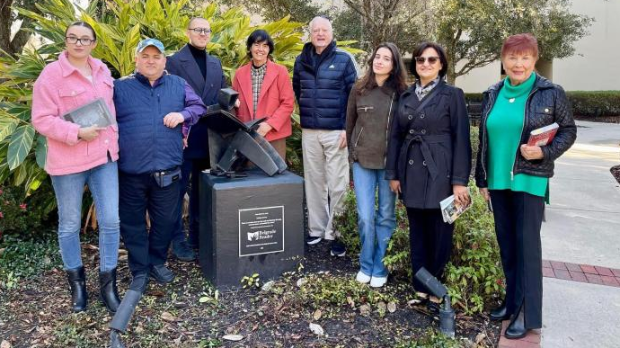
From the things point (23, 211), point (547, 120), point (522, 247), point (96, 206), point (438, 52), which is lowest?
point (23, 211)

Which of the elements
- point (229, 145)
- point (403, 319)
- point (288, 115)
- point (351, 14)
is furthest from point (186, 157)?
point (351, 14)

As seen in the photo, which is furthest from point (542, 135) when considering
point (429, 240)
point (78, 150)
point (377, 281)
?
point (78, 150)

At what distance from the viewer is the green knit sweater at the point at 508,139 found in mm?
2941

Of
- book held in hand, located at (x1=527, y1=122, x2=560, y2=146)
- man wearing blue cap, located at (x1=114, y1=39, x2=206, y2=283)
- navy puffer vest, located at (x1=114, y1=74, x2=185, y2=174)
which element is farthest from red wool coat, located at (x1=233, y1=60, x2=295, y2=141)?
book held in hand, located at (x1=527, y1=122, x2=560, y2=146)

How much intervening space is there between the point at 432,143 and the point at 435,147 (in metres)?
0.03

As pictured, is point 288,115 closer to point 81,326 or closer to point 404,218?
point 404,218

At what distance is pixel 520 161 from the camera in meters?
2.96

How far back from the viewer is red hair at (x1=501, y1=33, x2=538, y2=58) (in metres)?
2.88

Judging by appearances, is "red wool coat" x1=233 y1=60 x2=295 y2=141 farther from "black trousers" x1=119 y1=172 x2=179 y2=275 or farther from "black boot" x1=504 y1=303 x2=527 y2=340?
"black boot" x1=504 y1=303 x2=527 y2=340

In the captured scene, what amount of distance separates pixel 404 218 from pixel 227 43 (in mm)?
2900

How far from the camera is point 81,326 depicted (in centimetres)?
321

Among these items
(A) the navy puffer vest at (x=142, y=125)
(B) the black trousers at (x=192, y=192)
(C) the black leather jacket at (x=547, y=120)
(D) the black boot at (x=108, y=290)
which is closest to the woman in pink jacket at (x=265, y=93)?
(B) the black trousers at (x=192, y=192)

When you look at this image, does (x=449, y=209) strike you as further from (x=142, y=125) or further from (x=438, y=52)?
(x=142, y=125)

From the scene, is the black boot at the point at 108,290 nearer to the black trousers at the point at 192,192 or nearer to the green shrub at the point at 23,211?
the black trousers at the point at 192,192
